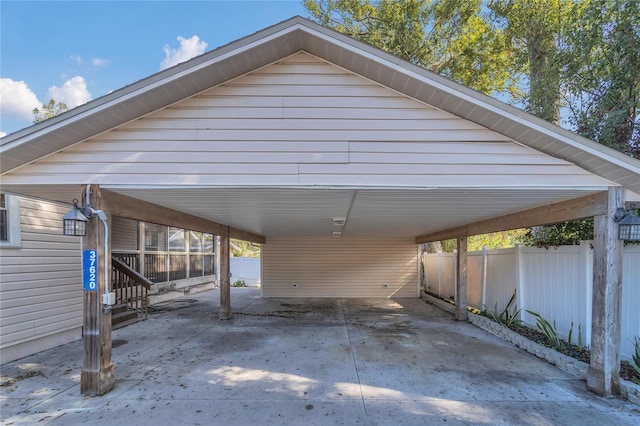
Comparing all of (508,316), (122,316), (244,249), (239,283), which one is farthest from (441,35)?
(244,249)

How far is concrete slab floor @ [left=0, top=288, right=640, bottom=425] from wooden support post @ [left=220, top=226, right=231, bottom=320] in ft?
3.32

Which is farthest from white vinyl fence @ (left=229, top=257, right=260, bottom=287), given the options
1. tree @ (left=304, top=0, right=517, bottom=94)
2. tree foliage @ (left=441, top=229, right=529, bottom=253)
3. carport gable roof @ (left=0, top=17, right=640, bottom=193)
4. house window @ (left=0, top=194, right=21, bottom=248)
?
carport gable roof @ (left=0, top=17, right=640, bottom=193)

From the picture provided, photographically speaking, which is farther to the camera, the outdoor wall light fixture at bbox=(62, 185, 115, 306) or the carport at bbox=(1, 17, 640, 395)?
the carport at bbox=(1, 17, 640, 395)

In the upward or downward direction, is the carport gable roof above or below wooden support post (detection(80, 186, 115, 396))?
above

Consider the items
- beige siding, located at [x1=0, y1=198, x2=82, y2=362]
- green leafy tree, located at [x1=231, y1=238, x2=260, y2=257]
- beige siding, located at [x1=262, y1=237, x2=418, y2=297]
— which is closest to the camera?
beige siding, located at [x1=0, y1=198, x2=82, y2=362]

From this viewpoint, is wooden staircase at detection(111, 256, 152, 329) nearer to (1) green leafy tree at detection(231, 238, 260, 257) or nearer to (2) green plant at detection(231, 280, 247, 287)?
(2) green plant at detection(231, 280, 247, 287)

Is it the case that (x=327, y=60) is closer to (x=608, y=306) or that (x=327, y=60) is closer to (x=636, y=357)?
(x=608, y=306)

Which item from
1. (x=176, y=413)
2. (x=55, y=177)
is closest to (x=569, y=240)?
(x=176, y=413)

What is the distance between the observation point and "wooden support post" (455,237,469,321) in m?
7.38

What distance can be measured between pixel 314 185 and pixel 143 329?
17.4 ft

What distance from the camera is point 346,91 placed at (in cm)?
366

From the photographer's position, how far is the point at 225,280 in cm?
751

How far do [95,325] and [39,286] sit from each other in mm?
2553

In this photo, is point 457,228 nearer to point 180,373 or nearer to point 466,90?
point 466,90
